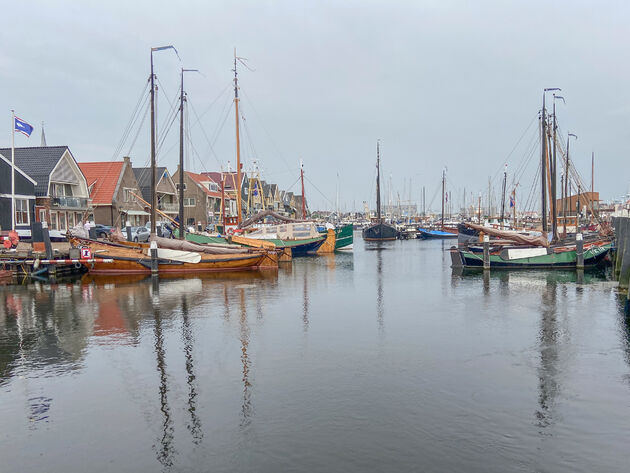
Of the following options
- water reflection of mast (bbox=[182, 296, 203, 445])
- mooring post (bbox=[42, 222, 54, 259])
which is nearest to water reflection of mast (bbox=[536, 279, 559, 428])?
water reflection of mast (bbox=[182, 296, 203, 445])

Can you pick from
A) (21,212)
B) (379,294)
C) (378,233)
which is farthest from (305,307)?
(378,233)

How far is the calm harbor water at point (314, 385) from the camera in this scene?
934 centimetres

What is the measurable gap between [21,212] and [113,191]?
53.0 feet

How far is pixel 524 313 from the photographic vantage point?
21.8m

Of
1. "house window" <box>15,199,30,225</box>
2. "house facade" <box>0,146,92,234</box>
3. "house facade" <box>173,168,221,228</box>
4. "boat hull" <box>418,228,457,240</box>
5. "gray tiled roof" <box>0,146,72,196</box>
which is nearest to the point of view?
"house window" <box>15,199,30,225</box>

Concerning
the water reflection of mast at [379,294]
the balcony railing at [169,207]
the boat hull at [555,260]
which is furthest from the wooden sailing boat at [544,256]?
the balcony railing at [169,207]

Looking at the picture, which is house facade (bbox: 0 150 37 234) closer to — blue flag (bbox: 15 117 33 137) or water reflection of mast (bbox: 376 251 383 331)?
blue flag (bbox: 15 117 33 137)

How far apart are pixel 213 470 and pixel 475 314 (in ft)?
50.7

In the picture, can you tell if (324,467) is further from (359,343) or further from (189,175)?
(189,175)

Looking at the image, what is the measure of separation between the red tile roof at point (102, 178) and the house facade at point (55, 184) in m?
3.82

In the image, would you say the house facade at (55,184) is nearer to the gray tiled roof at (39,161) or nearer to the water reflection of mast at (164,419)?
the gray tiled roof at (39,161)

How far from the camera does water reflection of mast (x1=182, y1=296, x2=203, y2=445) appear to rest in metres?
10.3

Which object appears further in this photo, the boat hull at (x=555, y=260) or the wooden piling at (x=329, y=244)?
the wooden piling at (x=329, y=244)

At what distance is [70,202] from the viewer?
53375mm
